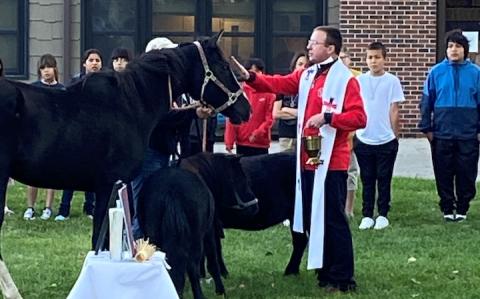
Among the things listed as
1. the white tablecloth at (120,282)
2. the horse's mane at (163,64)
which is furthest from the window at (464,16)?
the white tablecloth at (120,282)

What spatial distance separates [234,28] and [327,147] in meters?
12.3

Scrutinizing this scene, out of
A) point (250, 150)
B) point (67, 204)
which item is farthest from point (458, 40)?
point (67, 204)

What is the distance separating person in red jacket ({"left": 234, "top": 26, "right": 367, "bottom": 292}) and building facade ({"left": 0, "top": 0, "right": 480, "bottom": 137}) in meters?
11.7

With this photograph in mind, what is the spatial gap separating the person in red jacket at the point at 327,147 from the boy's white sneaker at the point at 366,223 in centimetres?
313

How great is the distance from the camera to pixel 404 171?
53.2ft

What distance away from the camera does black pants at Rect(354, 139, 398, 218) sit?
11672mm

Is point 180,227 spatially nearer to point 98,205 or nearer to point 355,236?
point 98,205

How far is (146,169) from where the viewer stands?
783 centimetres

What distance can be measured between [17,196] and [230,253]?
15.3 feet

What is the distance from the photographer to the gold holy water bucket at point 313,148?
8.10 metres

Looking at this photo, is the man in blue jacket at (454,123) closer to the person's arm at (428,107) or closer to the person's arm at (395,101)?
the person's arm at (428,107)

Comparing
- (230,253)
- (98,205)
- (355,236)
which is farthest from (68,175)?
(355,236)

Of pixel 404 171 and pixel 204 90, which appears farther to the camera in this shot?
pixel 404 171

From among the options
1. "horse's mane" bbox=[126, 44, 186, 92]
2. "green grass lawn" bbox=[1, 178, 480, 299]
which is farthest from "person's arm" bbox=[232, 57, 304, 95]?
"green grass lawn" bbox=[1, 178, 480, 299]
